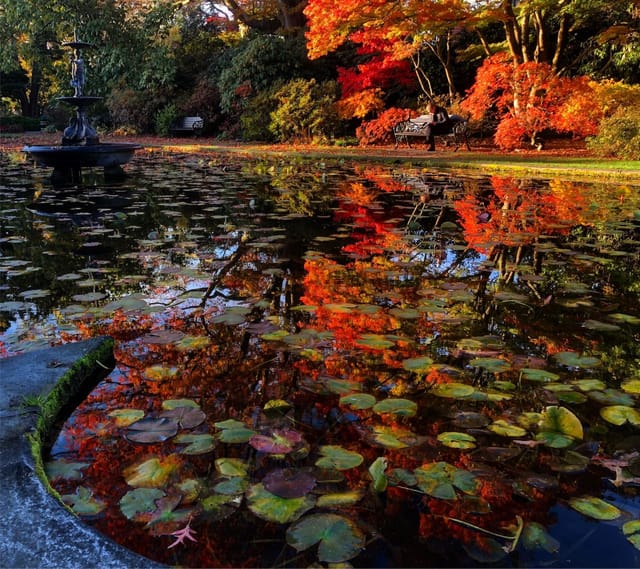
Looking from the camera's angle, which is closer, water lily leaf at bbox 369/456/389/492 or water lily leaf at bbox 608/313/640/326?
water lily leaf at bbox 369/456/389/492

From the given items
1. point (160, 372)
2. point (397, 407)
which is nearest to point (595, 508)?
point (397, 407)

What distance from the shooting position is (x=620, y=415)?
Answer: 1665mm

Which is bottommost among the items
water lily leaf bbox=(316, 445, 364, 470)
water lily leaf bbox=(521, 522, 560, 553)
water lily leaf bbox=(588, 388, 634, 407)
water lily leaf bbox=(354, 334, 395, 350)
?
water lily leaf bbox=(521, 522, 560, 553)

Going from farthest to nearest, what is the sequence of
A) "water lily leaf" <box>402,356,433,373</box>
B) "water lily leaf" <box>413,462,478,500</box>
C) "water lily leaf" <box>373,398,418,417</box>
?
"water lily leaf" <box>402,356,433,373</box> < "water lily leaf" <box>373,398,418,417</box> < "water lily leaf" <box>413,462,478,500</box>

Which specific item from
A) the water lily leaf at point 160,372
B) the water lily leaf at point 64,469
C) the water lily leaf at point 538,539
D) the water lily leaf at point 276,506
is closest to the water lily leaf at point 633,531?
the water lily leaf at point 538,539

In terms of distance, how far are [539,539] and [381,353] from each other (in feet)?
3.31

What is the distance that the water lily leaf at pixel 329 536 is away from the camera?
3.56 feet

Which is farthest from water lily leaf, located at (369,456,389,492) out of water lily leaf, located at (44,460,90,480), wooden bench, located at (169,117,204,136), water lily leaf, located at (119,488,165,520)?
wooden bench, located at (169,117,204,136)

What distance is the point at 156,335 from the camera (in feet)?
7.39

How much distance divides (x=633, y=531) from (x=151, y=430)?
1.23 m

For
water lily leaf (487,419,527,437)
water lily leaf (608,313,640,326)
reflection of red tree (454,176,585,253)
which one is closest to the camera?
water lily leaf (487,419,527,437)

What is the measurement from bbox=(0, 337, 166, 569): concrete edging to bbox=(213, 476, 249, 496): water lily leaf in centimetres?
31

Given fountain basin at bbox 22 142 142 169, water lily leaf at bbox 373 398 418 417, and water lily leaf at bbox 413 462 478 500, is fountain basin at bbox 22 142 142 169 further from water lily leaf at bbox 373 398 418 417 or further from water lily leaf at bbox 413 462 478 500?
water lily leaf at bbox 413 462 478 500

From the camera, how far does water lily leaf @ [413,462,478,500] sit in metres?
1.30
